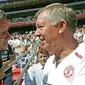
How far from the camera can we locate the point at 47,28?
1913 mm

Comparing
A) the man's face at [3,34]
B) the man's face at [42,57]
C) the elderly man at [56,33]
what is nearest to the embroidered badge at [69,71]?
the elderly man at [56,33]

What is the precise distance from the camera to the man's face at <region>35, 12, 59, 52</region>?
1.90m

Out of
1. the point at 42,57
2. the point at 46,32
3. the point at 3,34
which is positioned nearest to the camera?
the point at 46,32

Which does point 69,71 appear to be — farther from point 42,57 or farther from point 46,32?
point 42,57

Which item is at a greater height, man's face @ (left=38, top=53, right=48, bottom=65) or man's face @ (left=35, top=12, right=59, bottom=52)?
man's face @ (left=35, top=12, right=59, bottom=52)

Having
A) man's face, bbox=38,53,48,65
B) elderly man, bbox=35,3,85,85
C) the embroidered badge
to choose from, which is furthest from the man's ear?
man's face, bbox=38,53,48,65

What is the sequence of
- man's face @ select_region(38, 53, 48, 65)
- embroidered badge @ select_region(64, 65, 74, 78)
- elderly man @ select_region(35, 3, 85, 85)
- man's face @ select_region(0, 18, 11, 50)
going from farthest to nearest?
man's face @ select_region(38, 53, 48, 65)
man's face @ select_region(0, 18, 11, 50)
elderly man @ select_region(35, 3, 85, 85)
embroidered badge @ select_region(64, 65, 74, 78)

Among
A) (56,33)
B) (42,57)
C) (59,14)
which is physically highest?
(59,14)

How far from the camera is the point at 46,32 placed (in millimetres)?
1896

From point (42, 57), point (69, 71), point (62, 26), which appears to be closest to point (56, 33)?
point (62, 26)

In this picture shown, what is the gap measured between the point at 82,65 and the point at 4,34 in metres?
0.61

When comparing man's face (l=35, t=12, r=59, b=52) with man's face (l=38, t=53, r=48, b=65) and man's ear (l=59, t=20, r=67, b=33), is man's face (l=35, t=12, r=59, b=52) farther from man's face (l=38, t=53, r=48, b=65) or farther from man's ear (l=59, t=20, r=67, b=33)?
man's face (l=38, t=53, r=48, b=65)

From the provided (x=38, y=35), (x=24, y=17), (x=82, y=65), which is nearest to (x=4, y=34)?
(x=38, y=35)

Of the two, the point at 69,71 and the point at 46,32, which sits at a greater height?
the point at 46,32
